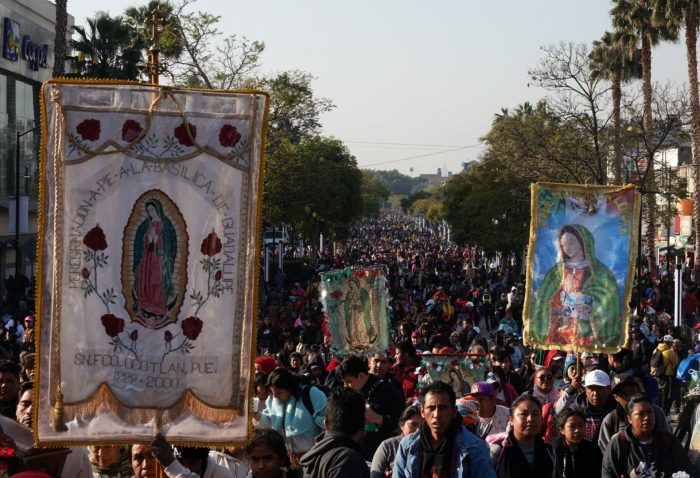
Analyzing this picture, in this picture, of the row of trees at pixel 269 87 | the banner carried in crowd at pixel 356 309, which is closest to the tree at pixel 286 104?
the row of trees at pixel 269 87

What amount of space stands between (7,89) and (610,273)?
3394cm

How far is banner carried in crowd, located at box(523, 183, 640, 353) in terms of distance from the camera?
12805 millimetres

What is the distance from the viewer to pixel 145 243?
6.53 metres

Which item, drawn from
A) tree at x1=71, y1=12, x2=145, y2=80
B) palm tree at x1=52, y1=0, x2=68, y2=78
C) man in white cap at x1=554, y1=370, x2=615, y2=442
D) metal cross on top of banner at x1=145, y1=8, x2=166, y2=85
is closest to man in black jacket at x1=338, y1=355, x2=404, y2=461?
man in white cap at x1=554, y1=370, x2=615, y2=442

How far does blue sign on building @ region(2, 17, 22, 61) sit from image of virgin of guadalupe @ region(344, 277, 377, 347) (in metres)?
28.0

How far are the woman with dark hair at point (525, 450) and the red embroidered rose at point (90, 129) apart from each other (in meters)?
2.96

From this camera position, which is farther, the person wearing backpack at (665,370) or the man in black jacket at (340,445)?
the person wearing backpack at (665,370)

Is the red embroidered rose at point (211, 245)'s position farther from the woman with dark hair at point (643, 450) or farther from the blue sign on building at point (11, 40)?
the blue sign on building at point (11, 40)

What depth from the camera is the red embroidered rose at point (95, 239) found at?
6424 mm

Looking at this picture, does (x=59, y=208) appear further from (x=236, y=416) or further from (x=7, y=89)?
(x=7, y=89)

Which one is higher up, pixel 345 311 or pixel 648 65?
pixel 648 65

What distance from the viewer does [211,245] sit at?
653 cm

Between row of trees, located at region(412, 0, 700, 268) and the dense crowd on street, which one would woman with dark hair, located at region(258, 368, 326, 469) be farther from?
row of trees, located at region(412, 0, 700, 268)

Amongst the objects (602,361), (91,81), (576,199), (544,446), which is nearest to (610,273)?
(576,199)
